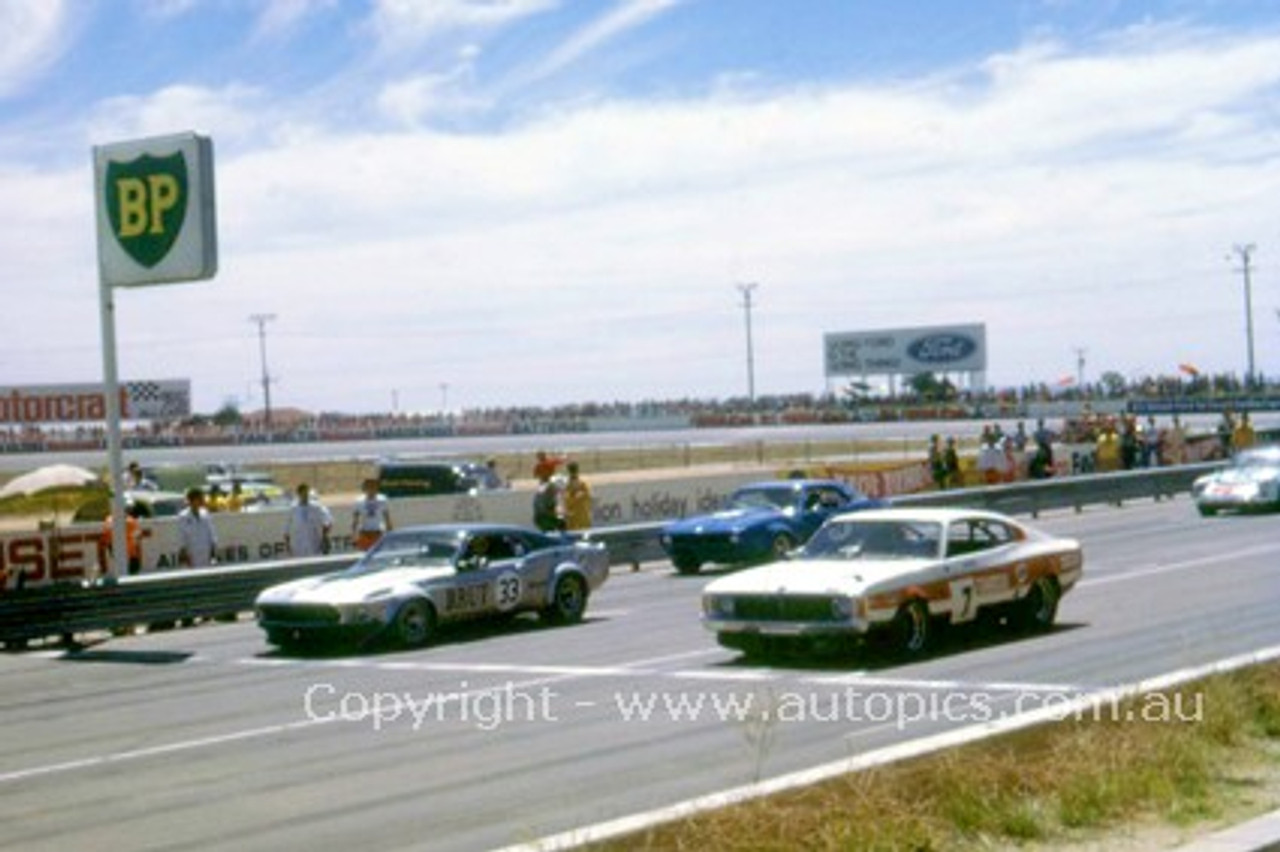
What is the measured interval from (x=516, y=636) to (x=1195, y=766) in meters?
10.6

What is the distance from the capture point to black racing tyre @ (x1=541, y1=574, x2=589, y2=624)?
19.3 metres

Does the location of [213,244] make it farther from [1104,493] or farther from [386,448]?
[386,448]

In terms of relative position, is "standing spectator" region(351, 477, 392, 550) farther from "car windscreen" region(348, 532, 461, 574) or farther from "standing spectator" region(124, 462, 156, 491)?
"standing spectator" region(124, 462, 156, 491)

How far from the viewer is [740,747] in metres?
11.0

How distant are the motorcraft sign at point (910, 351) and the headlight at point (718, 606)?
393 ft

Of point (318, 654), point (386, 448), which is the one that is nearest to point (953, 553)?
point (318, 654)

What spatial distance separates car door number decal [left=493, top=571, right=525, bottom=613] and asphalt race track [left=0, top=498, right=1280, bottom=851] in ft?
1.10

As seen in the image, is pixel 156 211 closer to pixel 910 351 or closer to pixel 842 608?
pixel 842 608

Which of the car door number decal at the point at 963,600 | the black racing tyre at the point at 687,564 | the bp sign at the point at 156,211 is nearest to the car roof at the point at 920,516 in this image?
the car door number decal at the point at 963,600

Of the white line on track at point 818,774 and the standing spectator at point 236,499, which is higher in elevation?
the standing spectator at point 236,499

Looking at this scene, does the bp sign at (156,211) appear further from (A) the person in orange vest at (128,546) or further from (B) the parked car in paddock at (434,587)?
(B) the parked car in paddock at (434,587)

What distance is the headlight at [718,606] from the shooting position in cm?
1520

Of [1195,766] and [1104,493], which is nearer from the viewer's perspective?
[1195,766]

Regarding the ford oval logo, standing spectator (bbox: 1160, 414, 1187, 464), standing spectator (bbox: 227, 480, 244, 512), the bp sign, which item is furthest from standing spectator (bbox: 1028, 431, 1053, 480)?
the ford oval logo
